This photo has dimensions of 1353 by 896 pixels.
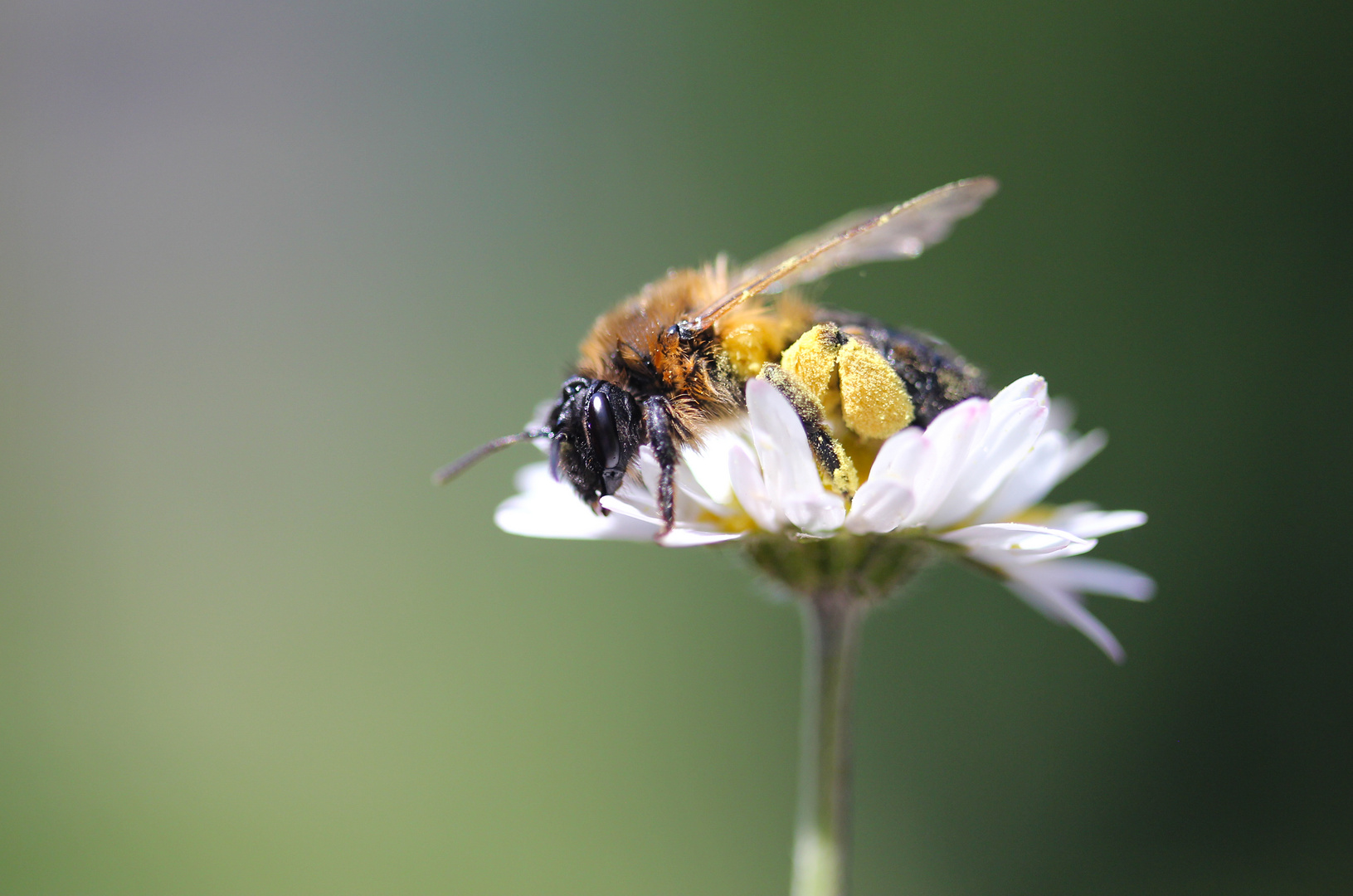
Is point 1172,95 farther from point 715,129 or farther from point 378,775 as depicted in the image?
point 378,775

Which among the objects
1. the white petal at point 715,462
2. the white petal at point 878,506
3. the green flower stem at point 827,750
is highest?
the white petal at point 715,462

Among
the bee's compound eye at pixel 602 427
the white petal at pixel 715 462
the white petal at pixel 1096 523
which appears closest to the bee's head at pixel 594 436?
the bee's compound eye at pixel 602 427

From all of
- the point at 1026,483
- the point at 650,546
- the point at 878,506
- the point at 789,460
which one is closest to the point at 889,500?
the point at 878,506

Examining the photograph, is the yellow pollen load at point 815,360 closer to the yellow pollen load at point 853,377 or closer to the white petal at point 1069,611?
the yellow pollen load at point 853,377

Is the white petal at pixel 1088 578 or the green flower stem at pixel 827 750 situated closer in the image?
the green flower stem at pixel 827 750

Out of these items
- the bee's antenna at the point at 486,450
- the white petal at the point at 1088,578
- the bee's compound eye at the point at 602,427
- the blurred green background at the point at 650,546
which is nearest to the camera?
the bee's compound eye at the point at 602,427

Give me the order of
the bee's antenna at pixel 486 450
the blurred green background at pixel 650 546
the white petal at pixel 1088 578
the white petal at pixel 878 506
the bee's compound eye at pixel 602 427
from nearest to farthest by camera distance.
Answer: the white petal at pixel 878 506 < the bee's compound eye at pixel 602 427 < the bee's antenna at pixel 486 450 < the white petal at pixel 1088 578 < the blurred green background at pixel 650 546

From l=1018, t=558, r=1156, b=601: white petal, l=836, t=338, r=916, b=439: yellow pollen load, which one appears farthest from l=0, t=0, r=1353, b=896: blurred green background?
l=836, t=338, r=916, b=439: yellow pollen load

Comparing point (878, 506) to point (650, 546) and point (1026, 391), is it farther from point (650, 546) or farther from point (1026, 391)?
point (650, 546)
